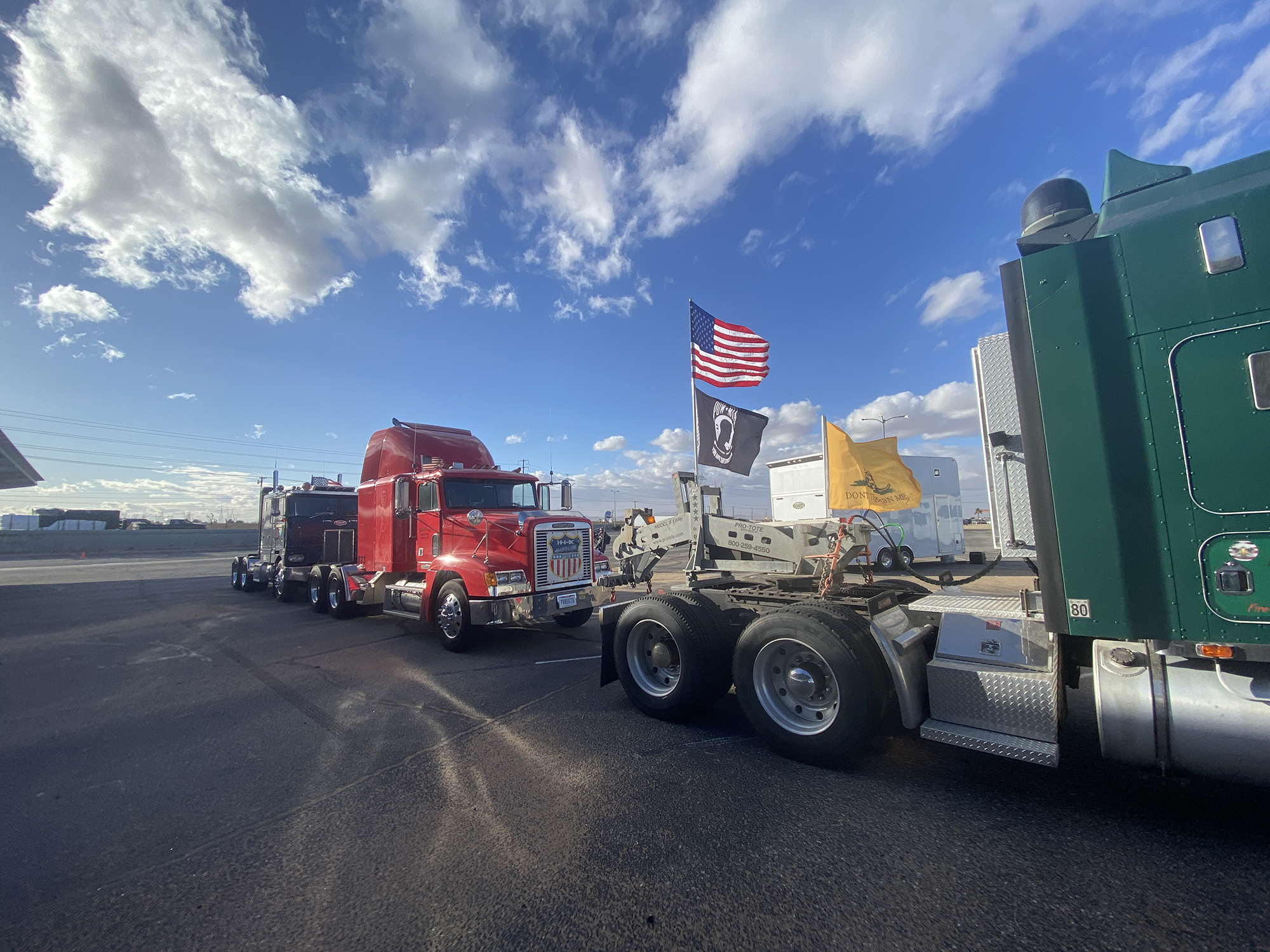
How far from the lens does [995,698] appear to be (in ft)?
11.2

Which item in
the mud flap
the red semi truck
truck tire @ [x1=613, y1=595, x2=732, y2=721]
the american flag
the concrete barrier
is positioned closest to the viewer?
truck tire @ [x1=613, y1=595, x2=732, y2=721]

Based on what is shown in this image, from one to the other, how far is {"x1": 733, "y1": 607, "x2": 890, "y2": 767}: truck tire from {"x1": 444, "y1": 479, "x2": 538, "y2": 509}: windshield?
625 centimetres

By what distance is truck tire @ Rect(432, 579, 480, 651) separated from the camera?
7898 mm

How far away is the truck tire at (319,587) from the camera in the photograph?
1213 centimetres

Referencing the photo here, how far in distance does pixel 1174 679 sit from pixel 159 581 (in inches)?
1041

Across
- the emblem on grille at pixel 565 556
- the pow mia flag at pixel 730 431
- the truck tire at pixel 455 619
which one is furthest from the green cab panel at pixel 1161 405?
the truck tire at pixel 455 619

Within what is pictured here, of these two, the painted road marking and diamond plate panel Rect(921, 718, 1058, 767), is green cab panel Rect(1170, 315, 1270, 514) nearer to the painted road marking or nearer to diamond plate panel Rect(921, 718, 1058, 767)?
diamond plate panel Rect(921, 718, 1058, 767)

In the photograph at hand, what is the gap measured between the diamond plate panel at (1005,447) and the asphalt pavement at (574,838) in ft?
5.51

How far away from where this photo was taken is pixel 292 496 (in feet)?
47.9

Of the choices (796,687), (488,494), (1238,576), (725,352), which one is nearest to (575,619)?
(488,494)

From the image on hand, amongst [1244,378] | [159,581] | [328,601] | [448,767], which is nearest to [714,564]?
[448,767]

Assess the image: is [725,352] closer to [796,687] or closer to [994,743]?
[796,687]

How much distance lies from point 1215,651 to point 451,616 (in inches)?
316

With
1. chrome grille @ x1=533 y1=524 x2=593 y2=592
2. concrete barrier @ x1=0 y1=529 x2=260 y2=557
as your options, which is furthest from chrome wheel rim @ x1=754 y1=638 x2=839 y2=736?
concrete barrier @ x1=0 y1=529 x2=260 y2=557
